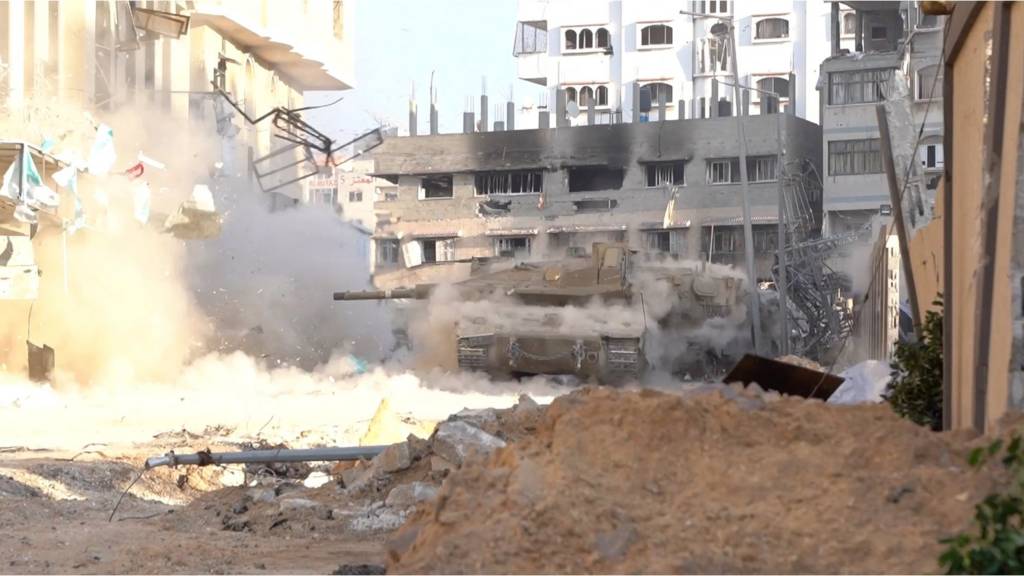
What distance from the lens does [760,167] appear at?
57.0 m

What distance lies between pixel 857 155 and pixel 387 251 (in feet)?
62.0

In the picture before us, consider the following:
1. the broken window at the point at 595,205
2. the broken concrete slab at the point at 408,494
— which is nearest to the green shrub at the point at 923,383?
the broken concrete slab at the point at 408,494

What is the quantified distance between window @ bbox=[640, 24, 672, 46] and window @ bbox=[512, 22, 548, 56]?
457 cm

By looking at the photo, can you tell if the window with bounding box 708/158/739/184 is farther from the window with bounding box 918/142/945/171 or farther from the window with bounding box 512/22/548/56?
the window with bounding box 512/22/548/56

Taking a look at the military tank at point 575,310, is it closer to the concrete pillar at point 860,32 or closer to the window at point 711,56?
the concrete pillar at point 860,32

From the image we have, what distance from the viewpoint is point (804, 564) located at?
17.3 feet

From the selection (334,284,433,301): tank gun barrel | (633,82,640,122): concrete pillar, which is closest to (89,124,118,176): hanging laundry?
(334,284,433,301): tank gun barrel

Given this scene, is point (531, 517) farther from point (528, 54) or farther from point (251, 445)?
point (528, 54)

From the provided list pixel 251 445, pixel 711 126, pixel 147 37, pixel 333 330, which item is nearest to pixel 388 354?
pixel 333 330

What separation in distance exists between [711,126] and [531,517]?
53035 mm

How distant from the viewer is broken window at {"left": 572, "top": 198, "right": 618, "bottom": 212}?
58.4 metres

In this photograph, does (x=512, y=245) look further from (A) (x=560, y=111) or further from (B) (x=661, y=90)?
(B) (x=661, y=90)

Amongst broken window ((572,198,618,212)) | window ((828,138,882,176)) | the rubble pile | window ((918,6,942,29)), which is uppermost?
window ((918,6,942,29))

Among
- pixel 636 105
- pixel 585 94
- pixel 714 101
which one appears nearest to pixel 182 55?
pixel 714 101
